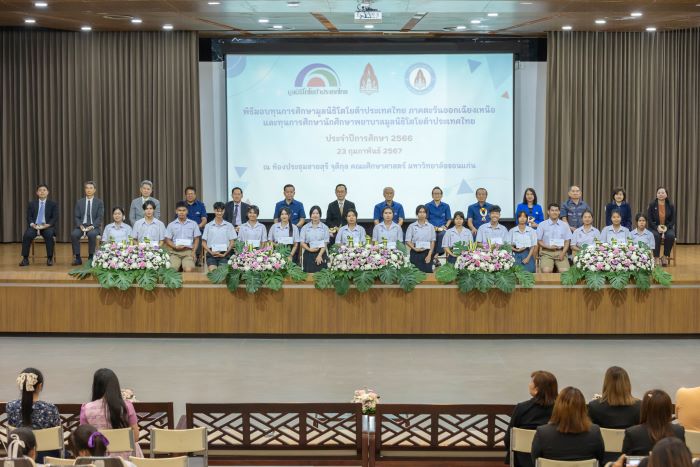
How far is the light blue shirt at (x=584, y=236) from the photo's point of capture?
40.8 ft

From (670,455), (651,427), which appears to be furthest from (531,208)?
(670,455)

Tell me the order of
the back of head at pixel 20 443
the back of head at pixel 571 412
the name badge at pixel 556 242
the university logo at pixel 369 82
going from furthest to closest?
the university logo at pixel 369 82
the name badge at pixel 556 242
the back of head at pixel 571 412
the back of head at pixel 20 443

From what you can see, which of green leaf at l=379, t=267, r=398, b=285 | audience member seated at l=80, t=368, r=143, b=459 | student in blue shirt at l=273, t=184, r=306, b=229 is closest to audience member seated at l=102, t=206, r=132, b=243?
student in blue shirt at l=273, t=184, r=306, b=229

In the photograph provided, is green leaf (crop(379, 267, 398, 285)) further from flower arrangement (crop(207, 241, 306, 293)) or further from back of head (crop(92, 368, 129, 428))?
back of head (crop(92, 368, 129, 428))

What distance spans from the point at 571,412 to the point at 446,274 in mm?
6041

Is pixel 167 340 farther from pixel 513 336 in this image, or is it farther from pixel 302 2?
pixel 302 2

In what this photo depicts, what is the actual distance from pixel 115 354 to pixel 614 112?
402 inches

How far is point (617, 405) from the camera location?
5648 millimetres

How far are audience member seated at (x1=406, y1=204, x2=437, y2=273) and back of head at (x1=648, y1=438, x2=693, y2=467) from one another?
923 centimetres

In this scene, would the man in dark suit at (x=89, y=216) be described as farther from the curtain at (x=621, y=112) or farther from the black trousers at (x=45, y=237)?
the curtain at (x=621, y=112)

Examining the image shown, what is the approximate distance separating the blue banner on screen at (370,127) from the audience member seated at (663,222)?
3.01 metres

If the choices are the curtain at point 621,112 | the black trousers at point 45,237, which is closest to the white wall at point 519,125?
the curtain at point 621,112

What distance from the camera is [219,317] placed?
36.9 feet

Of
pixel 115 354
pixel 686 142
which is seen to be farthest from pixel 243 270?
pixel 686 142
